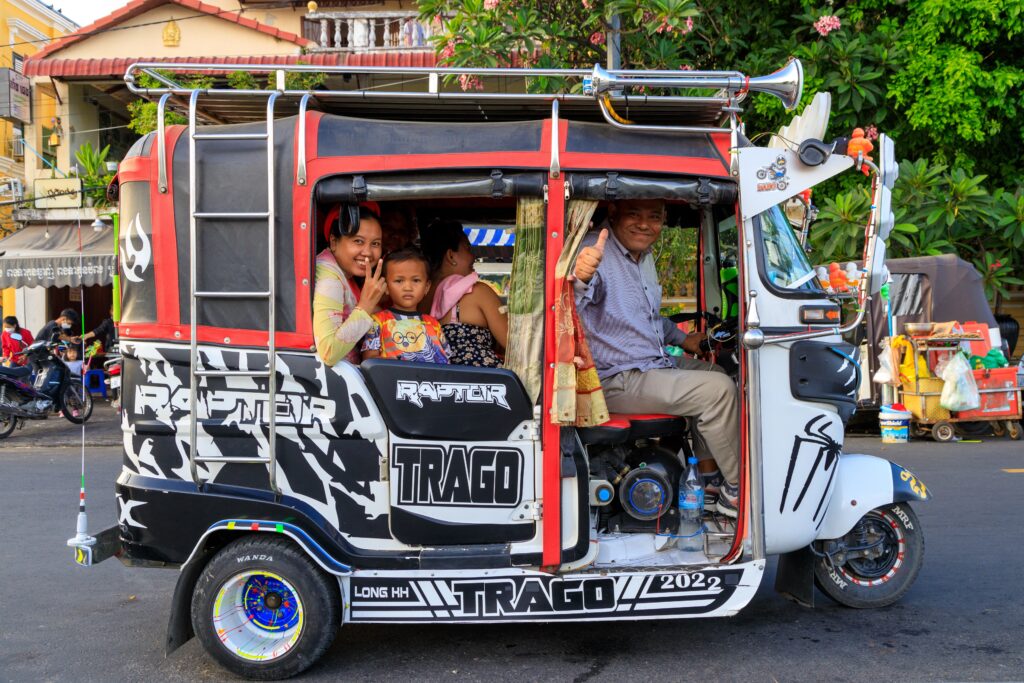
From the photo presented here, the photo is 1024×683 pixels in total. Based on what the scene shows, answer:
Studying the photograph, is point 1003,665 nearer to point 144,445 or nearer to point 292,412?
point 292,412

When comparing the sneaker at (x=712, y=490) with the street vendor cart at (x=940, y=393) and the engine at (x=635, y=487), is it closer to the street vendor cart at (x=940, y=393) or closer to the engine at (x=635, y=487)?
the engine at (x=635, y=487)

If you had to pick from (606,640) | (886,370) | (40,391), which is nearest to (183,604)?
(606,640)

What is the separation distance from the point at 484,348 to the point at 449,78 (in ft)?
21.7

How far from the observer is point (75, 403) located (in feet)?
46.1

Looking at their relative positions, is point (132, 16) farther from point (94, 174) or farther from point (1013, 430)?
point (1013, 430)

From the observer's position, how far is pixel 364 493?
4219mm

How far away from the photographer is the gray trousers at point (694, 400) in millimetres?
4477

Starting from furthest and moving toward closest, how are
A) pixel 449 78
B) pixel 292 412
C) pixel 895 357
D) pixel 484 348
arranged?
pixel 895 357, pixel 449 78, pixel 484 348, pixel 292 412

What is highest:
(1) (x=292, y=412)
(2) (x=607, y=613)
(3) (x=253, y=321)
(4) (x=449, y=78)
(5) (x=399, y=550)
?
(4) (x=449, y=78)

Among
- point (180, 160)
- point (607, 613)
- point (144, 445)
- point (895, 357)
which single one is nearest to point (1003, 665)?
point (607, 613)

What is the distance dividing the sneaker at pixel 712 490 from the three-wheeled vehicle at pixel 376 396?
0.41m

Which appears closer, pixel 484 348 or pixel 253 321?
pixel 253 321

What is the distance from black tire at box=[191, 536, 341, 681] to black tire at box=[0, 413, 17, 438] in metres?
10.5

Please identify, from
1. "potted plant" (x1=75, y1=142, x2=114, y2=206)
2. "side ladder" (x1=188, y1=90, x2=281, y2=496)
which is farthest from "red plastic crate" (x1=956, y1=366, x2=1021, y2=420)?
"potted plant" (x1=75, y1=142, x2=114, y2=206)
